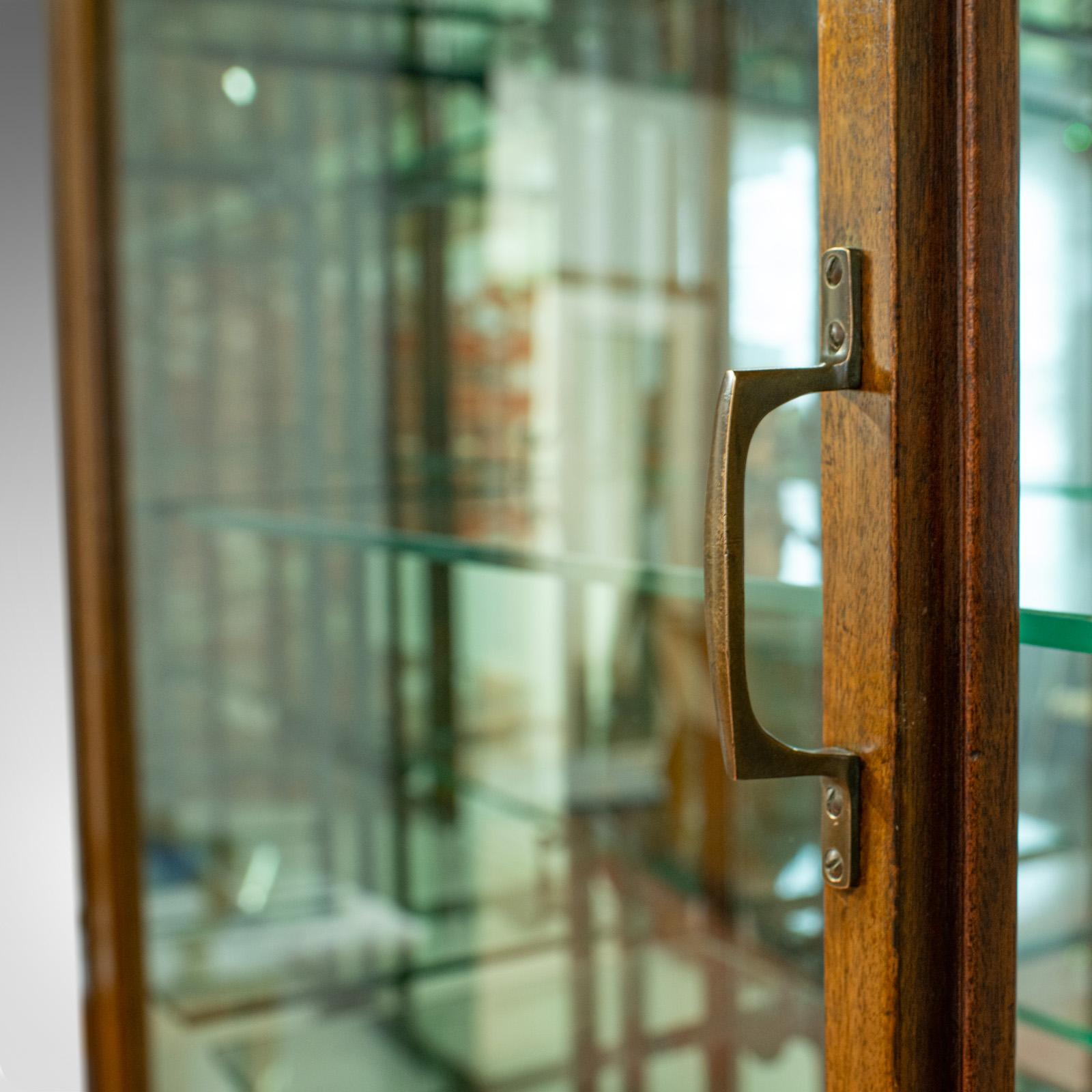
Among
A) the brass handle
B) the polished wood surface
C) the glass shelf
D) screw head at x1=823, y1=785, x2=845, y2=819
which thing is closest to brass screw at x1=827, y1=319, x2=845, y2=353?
the brass handle

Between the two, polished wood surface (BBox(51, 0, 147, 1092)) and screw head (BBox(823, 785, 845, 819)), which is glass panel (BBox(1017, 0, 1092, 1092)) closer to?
screw head (BBox(823, 785, 845, 819))

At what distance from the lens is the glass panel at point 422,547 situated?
1.13 meters

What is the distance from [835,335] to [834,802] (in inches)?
5.1

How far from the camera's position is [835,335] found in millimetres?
336

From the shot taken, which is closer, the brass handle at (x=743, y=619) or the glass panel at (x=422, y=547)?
the brass handle at (x=743, y=619)

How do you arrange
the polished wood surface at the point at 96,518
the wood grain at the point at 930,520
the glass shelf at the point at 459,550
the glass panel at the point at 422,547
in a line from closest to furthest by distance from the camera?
1. the wood grain at the point at 930,520
2. the polished wood surface at the point at 96,518
3. the glass shelf at the point at 459,550
4. the glass panel at the point at 422,547

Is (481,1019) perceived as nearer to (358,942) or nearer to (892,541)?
(358,942)

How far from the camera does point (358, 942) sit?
4.33ft

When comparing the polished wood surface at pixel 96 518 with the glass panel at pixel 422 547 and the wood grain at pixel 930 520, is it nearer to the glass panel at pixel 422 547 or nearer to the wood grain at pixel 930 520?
the glass panel at pixel 422 547

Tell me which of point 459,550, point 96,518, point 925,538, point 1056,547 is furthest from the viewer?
point 459,550

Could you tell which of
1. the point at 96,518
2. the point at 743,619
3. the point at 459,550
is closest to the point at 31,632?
the point at 96,518

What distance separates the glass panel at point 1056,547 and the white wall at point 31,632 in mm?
640

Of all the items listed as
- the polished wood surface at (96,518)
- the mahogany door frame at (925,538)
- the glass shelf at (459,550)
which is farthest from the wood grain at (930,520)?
the polished wood surface at (96,518)

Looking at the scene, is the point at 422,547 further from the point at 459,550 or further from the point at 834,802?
the point at 834,802
